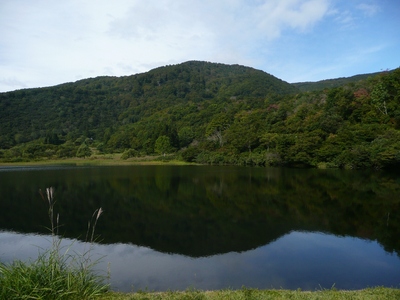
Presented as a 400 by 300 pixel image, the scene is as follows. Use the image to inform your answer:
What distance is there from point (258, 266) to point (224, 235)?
3337 millimetres

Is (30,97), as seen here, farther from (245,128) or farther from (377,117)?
(377,117)

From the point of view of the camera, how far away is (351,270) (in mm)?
8898

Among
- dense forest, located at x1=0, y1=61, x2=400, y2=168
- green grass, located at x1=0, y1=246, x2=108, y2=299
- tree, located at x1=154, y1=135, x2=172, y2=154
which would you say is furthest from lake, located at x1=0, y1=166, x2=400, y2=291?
tree, located at x1=154, y1=135, x2=172, y2=154

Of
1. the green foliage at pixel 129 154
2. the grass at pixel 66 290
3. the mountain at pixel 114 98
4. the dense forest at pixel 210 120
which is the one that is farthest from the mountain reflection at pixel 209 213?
the mountain at pixel 114 98

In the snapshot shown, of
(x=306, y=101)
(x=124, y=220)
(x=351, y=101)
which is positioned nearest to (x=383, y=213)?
(x=124, y=220)

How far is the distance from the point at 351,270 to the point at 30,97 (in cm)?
13727

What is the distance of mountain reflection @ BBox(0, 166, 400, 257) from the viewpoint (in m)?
12.0

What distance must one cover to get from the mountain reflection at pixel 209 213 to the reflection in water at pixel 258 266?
27.8 inches

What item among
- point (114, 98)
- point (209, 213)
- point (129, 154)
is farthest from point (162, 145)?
point (114, 98)

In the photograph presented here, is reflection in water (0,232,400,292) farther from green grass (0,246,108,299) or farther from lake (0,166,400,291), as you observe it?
green grass (0,246,108,299)

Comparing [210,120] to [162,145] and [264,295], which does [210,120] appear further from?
[264,295]

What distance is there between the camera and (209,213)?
16203 millimetres

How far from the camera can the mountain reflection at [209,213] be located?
39.4ft

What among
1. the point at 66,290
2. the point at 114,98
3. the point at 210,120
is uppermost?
the point at 114,98
